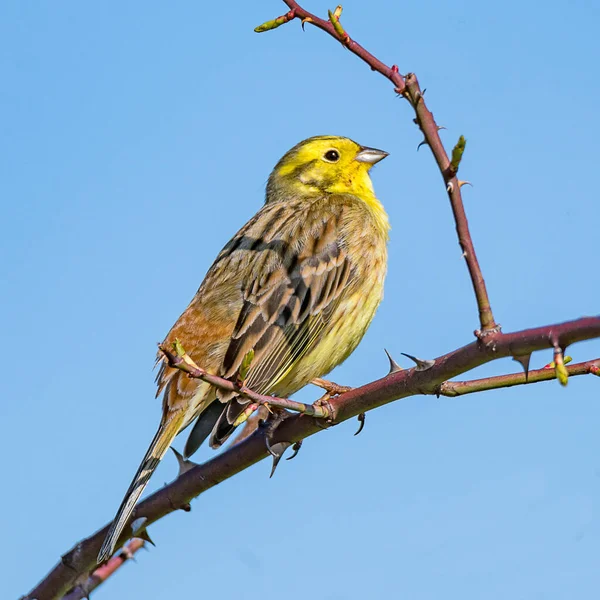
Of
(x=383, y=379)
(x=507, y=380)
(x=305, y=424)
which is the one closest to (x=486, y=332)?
(x=507, y=380)

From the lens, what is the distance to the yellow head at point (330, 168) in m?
7.17

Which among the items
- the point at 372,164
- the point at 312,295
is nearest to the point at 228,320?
the point at 312,295

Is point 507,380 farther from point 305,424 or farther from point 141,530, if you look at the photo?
point 141,530

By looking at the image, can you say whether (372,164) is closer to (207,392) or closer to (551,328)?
(207,392)

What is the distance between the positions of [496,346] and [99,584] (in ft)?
6.75

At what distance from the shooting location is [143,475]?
5.01 m

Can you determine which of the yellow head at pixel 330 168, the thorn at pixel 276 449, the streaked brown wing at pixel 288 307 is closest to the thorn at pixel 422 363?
the thorn at pixel 276 449

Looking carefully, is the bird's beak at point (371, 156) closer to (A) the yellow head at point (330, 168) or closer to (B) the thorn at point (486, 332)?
(A) the yellow head at point (330, 168)

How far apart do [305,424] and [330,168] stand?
3326 millimetres

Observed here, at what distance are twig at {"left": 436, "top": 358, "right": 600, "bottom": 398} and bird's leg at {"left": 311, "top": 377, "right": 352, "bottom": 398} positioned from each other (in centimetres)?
237

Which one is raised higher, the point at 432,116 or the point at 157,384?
the point at 157,384

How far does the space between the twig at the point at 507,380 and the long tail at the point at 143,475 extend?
161 centimetres

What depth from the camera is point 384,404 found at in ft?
11.5

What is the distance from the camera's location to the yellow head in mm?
7172
